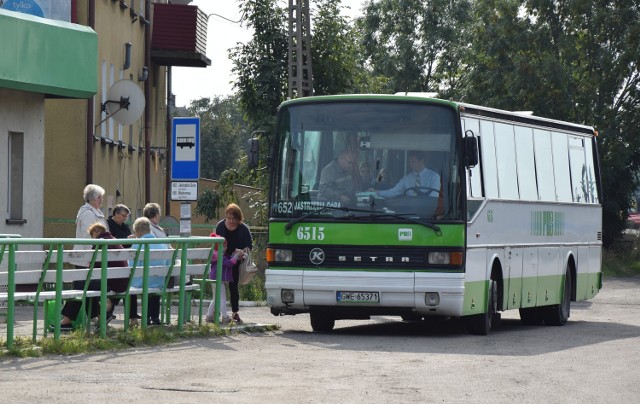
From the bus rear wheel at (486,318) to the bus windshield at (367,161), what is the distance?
1694 millimetres

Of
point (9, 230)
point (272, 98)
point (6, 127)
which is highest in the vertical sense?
point (272, 98)

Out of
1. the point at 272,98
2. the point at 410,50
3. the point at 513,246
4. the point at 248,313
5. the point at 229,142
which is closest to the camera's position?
the point at 513,246

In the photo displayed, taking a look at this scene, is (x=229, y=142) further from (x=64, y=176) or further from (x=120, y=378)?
(x=120, y=378)

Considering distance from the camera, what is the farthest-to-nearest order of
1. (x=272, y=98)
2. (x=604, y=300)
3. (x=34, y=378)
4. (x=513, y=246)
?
(x=272, y=98)
(x=604, y=300)
(x=513, y=246)
(x=34, y=378)

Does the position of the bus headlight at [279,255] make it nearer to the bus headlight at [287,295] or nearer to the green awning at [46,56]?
the bus headlight at [287,295]

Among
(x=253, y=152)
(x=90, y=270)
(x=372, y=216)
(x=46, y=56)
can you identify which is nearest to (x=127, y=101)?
(x=46, y=56)

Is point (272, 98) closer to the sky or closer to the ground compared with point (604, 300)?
closer to the sky

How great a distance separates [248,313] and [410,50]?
203 ft

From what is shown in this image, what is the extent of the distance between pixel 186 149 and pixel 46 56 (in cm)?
488

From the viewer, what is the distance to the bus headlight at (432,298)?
18203 mm

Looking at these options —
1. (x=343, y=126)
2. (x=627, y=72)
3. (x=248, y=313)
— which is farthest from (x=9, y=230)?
(x=627, y=72)

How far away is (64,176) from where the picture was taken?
34.2 metres

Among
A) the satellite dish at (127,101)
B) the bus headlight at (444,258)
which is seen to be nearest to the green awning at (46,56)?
the satellite dish at (127,101)

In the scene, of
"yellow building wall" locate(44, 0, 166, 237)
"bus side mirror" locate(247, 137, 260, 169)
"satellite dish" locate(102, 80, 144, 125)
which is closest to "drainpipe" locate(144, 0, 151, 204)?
"yellow building wall" locate(44, 0, 166, 237)
